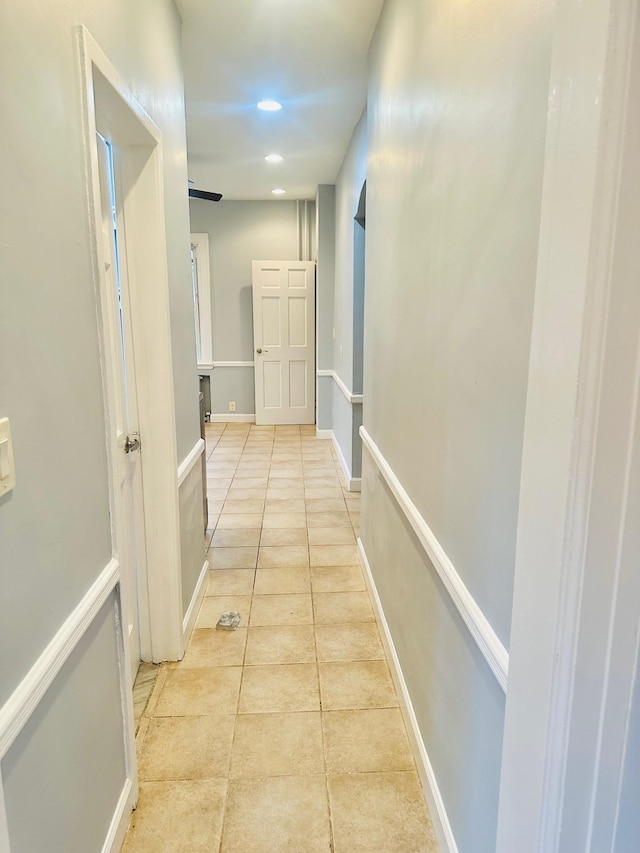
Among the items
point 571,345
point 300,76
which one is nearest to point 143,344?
point 571,345

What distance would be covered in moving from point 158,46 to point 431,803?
2577mm

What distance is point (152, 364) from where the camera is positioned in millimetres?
1909

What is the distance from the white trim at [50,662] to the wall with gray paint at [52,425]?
21 mm

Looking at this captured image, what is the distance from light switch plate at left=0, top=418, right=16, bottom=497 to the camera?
82 centimetres

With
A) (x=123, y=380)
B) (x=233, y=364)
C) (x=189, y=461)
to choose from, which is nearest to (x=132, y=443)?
(x=123, y=380)

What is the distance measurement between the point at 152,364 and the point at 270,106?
7.77 feet

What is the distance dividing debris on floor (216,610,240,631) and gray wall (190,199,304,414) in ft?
15.3

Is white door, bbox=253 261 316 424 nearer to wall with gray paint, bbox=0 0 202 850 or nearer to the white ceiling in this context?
the white ceiling

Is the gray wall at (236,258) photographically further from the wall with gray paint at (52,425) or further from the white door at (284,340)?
the wall with gray paint at (52,425)

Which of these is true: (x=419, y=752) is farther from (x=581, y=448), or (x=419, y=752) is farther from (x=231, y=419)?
(x=231, y=419)

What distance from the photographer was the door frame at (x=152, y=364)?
1.77m

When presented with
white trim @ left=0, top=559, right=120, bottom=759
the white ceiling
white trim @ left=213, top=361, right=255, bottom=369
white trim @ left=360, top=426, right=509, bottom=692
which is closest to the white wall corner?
white trim @ left=360, top=426, right=509, bottom=692

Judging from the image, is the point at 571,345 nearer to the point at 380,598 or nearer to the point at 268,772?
the point at 268,772

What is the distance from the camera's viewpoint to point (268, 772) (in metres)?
1.63
